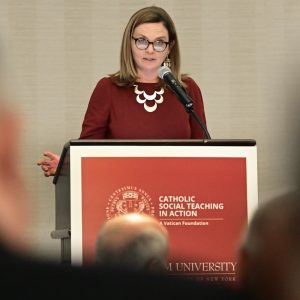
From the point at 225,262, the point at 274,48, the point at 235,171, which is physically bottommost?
the point at 225,262

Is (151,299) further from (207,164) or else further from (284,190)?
(207,164)

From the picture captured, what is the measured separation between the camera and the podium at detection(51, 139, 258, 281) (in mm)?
3256

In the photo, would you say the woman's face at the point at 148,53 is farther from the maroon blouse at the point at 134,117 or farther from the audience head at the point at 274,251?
the audience head at the point at 274,251

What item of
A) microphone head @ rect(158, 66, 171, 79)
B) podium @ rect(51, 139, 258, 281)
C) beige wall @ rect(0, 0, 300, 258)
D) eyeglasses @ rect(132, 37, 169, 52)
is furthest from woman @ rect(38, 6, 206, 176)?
beige wall @ rect(0, 0, 300, 258)

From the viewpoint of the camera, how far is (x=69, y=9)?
22.8 feet

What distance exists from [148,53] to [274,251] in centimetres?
353

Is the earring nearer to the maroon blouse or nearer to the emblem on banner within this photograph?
the maroon blouse

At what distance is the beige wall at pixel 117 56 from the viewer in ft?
22.4

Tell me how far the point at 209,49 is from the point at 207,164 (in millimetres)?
3753

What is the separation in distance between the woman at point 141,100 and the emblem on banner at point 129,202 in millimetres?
646

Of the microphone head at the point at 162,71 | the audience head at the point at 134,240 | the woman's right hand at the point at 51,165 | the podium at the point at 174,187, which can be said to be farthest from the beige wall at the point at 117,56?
the audience head at the point at 134,240

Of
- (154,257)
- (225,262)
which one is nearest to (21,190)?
(154,257)

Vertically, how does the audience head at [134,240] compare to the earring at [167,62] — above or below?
below

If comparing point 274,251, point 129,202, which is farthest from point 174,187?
point 274,251
